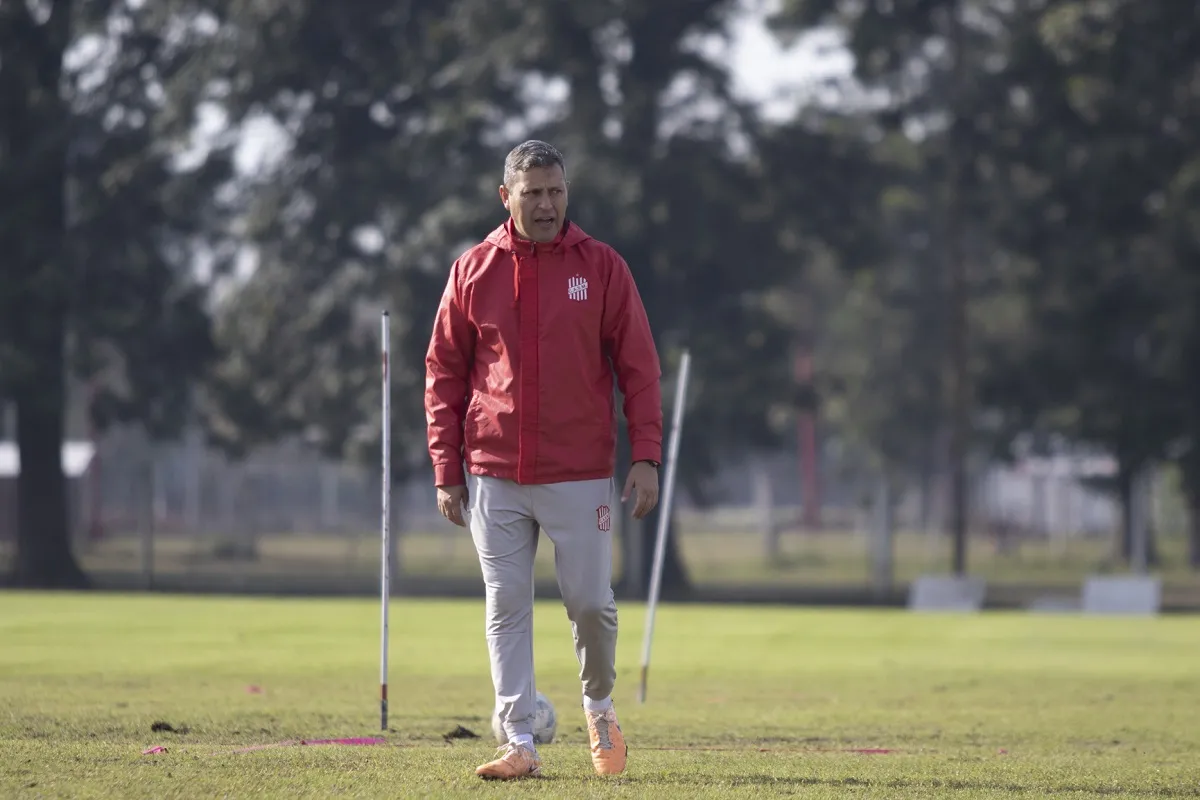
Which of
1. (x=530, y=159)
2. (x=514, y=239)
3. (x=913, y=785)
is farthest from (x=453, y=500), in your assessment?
(x=913, y=785)

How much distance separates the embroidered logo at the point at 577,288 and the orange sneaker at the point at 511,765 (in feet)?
5.03

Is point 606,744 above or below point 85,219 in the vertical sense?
below

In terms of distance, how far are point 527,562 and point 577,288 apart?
0.97 m

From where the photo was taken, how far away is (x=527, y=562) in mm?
6680

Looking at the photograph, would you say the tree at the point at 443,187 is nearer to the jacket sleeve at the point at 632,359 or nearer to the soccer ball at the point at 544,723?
the soccer ball at the point at 544,723

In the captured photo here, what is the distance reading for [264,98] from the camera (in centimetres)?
3130

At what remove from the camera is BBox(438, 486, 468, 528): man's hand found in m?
6.66

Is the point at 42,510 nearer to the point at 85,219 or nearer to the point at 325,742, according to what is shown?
the point at 85,219

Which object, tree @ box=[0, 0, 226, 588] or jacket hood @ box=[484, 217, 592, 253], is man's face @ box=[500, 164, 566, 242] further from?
tree @ box=[0, 0, 226, 588]

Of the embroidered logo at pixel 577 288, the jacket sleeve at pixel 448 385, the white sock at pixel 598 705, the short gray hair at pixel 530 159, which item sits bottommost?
the white sock at pixel 598 705

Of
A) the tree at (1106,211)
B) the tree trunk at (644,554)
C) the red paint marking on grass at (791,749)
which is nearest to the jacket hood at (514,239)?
the red paint marking on grass at (791,749)

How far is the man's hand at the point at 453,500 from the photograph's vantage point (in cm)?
666

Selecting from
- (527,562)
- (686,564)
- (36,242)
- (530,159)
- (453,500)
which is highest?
(36,242)

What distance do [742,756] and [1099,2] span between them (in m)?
24.5
